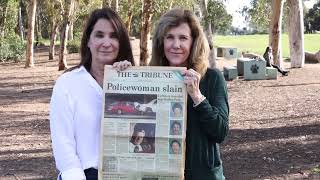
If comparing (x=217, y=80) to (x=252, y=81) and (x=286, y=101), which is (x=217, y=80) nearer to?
(x=286, y=101)

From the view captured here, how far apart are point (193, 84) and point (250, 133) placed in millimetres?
8197

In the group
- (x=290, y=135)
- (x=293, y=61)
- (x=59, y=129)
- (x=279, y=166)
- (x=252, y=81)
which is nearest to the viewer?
(x=59, y=129)

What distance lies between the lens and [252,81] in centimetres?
2198

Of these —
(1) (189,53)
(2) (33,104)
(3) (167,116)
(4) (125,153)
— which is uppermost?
(1) (189,53)

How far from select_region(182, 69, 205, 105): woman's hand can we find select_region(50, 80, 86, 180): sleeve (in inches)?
25.7

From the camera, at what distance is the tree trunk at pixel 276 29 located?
24.6 meters

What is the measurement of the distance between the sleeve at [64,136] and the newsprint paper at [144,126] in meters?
0.16

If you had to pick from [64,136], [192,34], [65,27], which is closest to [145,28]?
[65,27]

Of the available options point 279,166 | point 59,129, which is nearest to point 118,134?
point 59,129

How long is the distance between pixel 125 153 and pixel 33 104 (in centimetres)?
1437

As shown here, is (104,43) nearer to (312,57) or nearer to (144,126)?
(144,126)

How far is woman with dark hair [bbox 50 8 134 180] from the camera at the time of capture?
3.10 meters

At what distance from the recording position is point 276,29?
24734 millimetres

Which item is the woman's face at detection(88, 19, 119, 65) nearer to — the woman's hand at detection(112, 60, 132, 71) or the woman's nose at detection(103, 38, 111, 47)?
the woman's nose at detection(103, 38, 111, 47)
